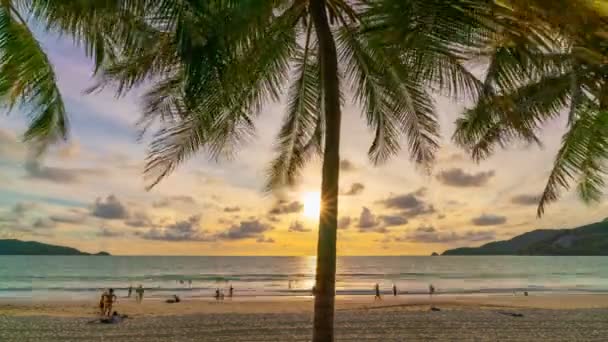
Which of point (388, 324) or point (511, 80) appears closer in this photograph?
point (511, 80)

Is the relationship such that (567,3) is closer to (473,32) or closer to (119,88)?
(473,32)

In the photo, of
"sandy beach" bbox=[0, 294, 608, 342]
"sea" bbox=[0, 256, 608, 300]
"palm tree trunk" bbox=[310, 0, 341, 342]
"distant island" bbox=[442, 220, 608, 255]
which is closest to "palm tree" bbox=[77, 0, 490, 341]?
"palm tree trunk" bbox=[310, 0, 341, 342]

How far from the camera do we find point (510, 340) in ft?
43.1

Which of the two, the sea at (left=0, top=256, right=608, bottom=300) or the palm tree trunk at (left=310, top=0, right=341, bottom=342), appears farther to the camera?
the sea at (left=0, top=256, right=608, bottom=300)

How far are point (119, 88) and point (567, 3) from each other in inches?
194

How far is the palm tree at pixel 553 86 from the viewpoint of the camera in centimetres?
509

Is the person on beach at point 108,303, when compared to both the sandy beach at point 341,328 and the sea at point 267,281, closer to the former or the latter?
the sandy beach at point 341,328

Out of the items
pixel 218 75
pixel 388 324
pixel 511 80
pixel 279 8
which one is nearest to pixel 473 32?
pixel 511 80

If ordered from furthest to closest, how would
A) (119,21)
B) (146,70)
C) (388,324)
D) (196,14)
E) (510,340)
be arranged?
(388,324) < (510,340) < (146,70) < (119,21) < (196,14)

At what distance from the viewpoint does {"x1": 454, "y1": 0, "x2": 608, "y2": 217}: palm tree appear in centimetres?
509

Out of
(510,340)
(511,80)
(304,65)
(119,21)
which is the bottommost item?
(510,340)

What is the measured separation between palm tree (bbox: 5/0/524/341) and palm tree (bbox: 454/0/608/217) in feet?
1.63

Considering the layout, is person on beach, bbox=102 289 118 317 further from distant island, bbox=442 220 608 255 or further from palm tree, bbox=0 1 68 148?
distant island, bbox=442 220 608 255

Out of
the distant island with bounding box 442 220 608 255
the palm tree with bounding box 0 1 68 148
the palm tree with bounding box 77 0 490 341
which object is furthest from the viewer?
the distant island with bounding box 442 220 608 255
